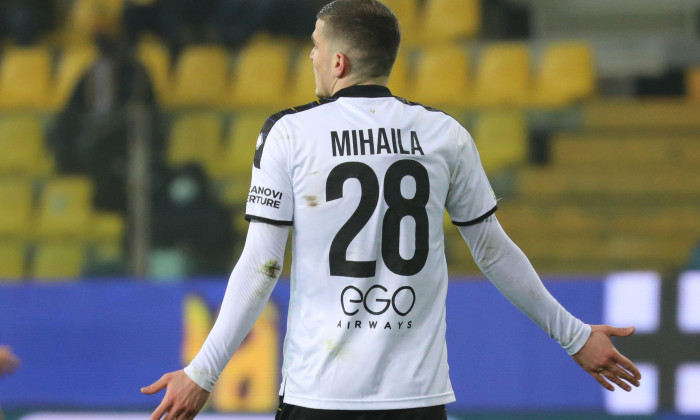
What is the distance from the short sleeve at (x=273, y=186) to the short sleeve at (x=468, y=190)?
1.50 feet

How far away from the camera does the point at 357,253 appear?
2512 mm

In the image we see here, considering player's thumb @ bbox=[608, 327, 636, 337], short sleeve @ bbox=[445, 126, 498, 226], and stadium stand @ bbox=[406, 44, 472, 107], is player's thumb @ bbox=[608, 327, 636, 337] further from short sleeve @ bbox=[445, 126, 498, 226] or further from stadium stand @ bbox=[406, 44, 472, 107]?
stadium stand @ bbox=[406, 44, 472, 107]

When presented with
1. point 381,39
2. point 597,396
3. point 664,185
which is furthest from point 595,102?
point 381,39

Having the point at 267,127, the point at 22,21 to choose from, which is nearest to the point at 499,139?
the point at 267,127

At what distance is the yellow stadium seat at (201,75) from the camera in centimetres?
800

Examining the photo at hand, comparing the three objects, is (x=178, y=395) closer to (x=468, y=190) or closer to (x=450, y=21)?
(x=468, y=190)

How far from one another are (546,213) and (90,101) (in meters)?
3.55

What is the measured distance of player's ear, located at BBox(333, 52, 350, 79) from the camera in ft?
8.57

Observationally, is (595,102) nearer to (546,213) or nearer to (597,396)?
(546,213)

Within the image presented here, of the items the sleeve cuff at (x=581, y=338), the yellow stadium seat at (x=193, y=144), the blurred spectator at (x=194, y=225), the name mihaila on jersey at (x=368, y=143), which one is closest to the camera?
the name mihaila on jersey at (x=368, y=143)

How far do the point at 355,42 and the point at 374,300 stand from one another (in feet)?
2.21

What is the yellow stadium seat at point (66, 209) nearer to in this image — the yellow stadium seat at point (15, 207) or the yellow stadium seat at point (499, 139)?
the yellow stadium seat at point (15, 207)

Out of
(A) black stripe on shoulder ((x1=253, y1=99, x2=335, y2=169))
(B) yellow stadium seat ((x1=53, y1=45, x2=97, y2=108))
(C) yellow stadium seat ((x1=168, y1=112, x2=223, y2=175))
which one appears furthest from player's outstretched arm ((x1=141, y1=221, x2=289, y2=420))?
(B) yellow stadium seat ((x1=53, y1=45, x2=97, y2=108))

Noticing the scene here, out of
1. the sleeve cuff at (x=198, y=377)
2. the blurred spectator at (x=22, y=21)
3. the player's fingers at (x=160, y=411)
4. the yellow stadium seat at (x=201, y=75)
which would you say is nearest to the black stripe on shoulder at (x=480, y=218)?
the sleeve cuff at (x=198, y=377)
